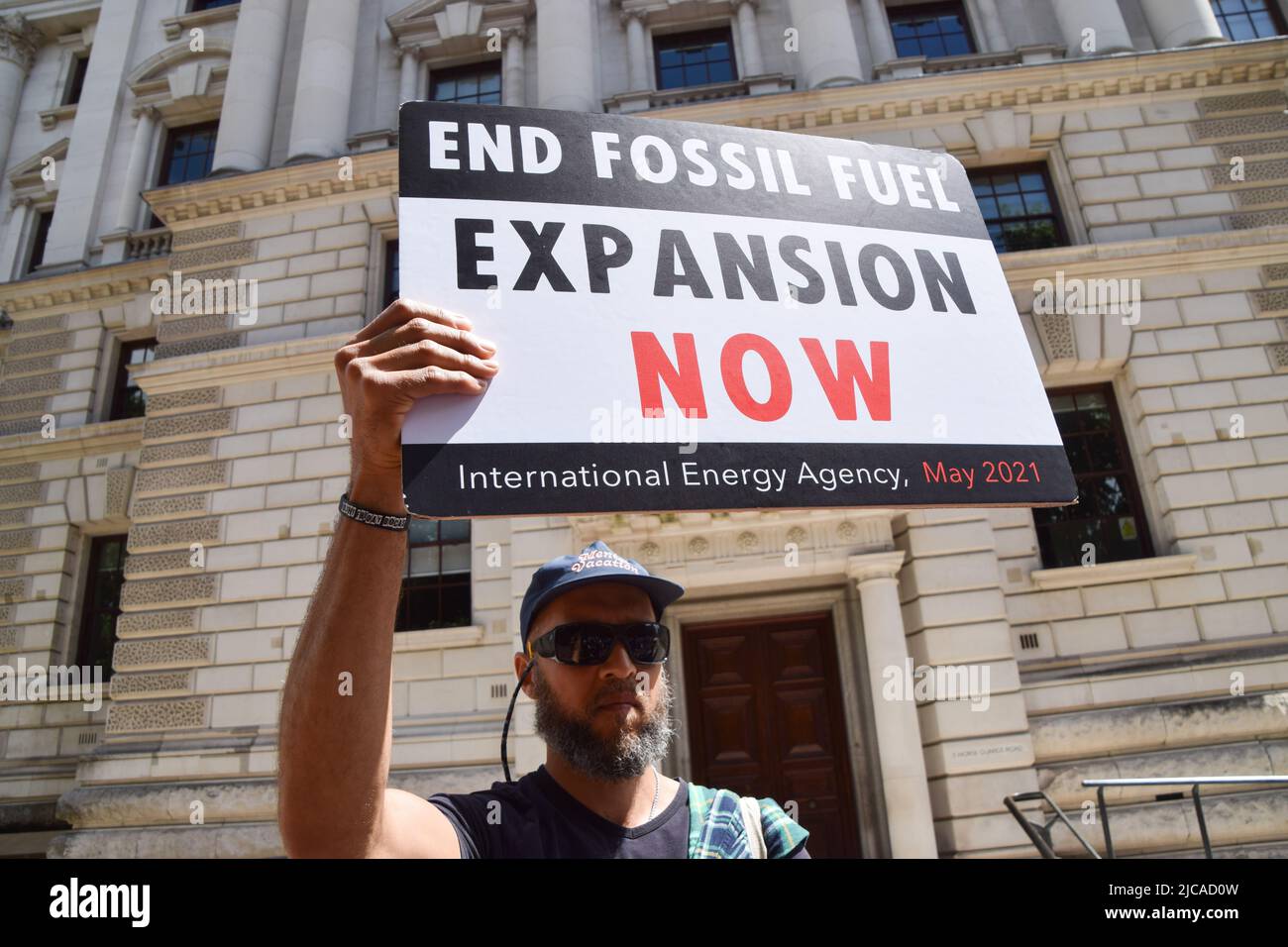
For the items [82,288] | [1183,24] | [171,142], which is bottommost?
[82,288]

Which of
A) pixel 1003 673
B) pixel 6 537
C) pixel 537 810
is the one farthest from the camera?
pixel 6 537

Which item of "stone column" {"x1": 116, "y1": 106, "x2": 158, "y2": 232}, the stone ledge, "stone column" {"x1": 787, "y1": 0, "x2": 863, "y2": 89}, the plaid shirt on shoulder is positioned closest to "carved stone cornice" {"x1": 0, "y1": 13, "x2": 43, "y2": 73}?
"stone column" {"x1": 116, "y1": 106, "x2": 158, "y2": 232}

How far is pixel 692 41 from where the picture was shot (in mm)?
15750

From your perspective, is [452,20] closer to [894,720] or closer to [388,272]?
[388,272]

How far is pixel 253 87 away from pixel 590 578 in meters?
17.3

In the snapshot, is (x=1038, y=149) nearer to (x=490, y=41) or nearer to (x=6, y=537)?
(x=490, y=41)

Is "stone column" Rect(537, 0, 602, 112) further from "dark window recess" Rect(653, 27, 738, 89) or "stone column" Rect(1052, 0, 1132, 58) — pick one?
"stone column" Rect(1052, 0, 1132, 58)

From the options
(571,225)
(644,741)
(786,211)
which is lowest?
(644,741)

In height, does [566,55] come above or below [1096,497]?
above

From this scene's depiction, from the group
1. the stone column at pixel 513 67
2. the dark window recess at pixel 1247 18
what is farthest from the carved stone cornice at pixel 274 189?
the dark window recess at pixel 1247 18

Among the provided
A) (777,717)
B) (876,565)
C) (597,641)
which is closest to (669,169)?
(597,641)

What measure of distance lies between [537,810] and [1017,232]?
13.6 m

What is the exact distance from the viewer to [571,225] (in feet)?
5.70
